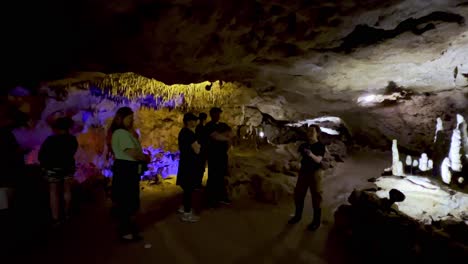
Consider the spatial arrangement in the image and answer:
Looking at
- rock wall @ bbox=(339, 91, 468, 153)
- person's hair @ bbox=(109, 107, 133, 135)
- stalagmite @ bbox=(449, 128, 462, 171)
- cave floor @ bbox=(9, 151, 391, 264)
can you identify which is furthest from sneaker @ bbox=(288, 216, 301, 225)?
rock wall @ bbox=(339, 91, 468, 153)

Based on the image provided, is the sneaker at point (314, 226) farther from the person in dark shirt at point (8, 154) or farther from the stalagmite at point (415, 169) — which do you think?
the person in dark shirt at point (8, 154)

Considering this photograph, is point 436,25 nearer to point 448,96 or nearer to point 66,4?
point 66,4

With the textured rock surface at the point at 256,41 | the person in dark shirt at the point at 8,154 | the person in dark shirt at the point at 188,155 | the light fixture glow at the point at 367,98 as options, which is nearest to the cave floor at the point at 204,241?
the person in dark shirt at the point at 188,155

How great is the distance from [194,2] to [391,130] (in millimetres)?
9680

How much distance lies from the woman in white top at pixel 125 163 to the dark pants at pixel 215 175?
1.78 m

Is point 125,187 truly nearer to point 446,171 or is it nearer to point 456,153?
point 446,171

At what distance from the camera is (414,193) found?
5168 mm

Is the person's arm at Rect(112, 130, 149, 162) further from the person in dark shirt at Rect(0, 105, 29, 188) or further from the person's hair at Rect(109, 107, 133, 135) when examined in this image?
the person in dark shirt at Rect(0, 105, 29, 188)

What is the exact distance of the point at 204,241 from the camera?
4.18m

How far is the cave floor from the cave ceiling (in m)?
2.75

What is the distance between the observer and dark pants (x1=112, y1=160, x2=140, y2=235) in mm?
3782

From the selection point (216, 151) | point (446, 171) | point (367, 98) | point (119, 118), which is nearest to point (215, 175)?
point (216, 151)

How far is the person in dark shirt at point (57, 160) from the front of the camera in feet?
13.9

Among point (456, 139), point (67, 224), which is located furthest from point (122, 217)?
point (456, 139)
